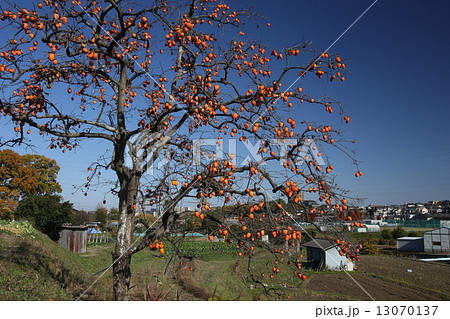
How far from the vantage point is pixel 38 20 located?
13.8ft

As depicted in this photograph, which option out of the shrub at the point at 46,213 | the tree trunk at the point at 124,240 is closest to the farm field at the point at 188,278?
the tree trunk at the point at 124,240

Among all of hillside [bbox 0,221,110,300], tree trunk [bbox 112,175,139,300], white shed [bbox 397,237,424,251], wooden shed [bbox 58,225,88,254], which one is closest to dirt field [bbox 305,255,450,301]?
white shed [bbox 397,237,424,251]

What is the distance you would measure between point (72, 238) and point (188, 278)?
1042cm

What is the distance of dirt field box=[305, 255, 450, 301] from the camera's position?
17.0 m

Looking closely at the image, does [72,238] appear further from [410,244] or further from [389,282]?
[410,244]

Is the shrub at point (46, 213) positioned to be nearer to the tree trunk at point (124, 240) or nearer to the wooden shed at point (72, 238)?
the wooden shed at point (72, 238)

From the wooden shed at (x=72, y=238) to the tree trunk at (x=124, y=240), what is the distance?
14.9m

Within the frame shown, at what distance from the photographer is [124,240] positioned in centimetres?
449

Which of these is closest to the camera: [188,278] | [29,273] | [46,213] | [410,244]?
[29,273]

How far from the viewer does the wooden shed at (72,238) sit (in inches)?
682

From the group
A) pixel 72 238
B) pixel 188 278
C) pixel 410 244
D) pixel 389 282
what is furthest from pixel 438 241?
pixel 72 238

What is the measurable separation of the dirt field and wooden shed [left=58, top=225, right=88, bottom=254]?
1368 cm

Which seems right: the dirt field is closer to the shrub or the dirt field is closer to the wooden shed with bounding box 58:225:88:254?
the wooden shed with bounding box 58:225:88:254
